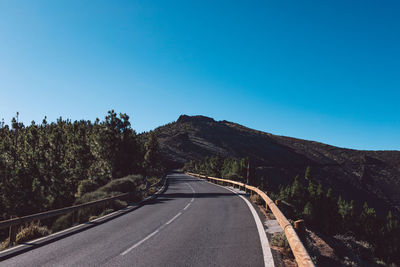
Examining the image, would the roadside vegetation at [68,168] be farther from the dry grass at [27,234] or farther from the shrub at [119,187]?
the dry grass at [27,234]

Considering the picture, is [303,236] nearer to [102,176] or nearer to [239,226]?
[239,226]

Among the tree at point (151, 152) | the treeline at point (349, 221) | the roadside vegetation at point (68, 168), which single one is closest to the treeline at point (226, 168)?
the treeline at point (349, 221)

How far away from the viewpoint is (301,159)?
139250 mm

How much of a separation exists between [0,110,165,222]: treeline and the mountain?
70.5 metres

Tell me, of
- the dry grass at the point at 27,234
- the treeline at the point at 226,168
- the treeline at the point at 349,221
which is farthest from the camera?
the treeline at the point at 349,221

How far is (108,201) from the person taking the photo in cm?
1289

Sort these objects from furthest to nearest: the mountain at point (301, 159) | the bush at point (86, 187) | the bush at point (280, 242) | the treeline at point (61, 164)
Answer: the mountain at point (301, 159)
the treeline at point (61, 164)
the bush at point (86, 187)
the bush at point (280, 242)

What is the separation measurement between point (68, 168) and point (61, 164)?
198cm

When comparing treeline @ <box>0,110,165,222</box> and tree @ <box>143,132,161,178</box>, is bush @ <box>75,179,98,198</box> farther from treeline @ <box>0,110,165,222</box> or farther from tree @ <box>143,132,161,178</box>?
tree @ <box>143,132,161,178</box>

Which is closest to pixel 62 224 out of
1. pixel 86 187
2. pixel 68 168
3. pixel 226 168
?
pixel 86 187

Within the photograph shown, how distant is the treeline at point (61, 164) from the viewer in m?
27.9

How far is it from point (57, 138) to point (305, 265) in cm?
4818

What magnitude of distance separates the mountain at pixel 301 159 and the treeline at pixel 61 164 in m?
70.5

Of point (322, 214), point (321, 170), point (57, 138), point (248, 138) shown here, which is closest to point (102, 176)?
point (57, 138)
